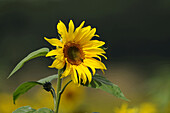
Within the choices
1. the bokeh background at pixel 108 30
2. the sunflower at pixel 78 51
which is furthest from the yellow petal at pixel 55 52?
the bokeh background at pixel 108 30

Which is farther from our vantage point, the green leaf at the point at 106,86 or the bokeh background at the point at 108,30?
the bokeh background at the point at 108,30

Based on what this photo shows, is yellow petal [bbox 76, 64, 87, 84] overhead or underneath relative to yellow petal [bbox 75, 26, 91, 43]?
underneath

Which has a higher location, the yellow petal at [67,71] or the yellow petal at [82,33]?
the yellow petal at [82,33]

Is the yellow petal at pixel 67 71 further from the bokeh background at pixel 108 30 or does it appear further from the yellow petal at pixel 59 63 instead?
the bokeh background at pixel 108 30

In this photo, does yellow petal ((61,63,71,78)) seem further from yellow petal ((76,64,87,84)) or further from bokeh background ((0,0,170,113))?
→ bokeh background ((0,0,170,113))

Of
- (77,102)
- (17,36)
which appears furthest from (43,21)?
(77,102)

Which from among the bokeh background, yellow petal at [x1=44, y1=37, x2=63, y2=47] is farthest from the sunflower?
the bokeh background

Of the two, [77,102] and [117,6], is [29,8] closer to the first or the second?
[117,6]

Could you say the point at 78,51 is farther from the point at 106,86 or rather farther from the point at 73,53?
the point at 106,86

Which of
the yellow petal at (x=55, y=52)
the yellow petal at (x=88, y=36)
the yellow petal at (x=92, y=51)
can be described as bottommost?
the yellow petal at (x=55, y=52)
